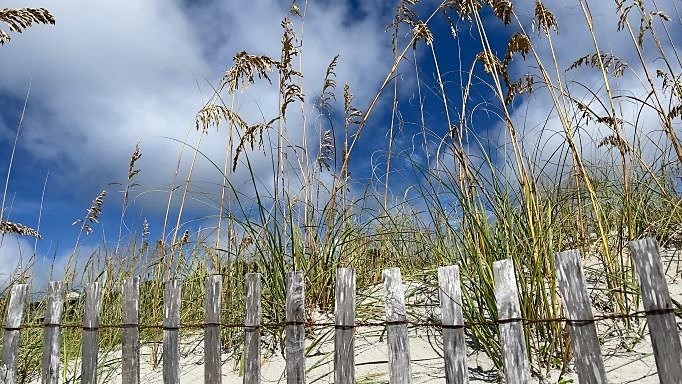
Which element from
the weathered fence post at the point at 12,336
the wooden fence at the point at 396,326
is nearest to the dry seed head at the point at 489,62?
the wooden fence at the point at 396,326

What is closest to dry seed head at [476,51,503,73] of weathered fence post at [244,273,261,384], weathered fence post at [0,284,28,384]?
weathered fence post at [244,273,261,384]

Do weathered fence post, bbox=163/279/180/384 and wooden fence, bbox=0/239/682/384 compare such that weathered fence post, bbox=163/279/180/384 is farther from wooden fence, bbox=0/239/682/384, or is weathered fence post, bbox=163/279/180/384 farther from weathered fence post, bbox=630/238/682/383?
weathered fence post, bbox=630/238/682/383

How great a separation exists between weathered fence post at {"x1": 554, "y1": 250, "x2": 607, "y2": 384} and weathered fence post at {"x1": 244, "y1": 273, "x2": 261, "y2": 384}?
4.30ft

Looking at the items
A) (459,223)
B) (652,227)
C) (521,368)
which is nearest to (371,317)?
(459,223)

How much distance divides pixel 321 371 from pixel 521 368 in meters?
1.23

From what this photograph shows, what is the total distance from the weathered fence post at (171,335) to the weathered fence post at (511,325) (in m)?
1.61

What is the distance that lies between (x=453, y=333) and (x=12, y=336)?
9.07 feet

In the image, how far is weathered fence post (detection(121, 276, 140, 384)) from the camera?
301 cm

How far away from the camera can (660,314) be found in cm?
182

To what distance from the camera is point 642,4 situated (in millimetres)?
3365

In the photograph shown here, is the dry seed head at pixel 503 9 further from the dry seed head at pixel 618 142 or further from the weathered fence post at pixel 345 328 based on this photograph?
the weathered fence post at pixel 345 328

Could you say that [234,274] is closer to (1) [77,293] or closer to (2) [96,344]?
(2) [96,344]

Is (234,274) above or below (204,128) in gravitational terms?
below

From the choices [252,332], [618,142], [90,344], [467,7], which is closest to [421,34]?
[467,7]
